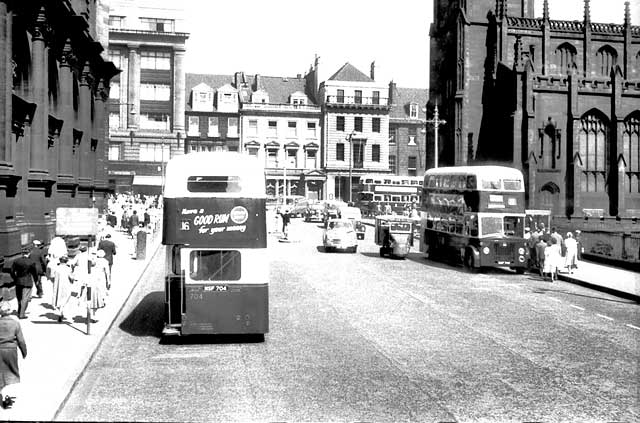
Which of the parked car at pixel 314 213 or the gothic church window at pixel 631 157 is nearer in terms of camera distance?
the gothic church window at pixel 631 157

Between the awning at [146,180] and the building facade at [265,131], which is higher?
the building facade at [265,131]

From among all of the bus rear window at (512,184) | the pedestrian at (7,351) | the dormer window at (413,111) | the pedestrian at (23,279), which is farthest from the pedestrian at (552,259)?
the dormer window at (413,111)

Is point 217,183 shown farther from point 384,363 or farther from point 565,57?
point 565,57

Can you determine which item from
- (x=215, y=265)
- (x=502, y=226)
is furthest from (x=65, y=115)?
(x=215, y=265)

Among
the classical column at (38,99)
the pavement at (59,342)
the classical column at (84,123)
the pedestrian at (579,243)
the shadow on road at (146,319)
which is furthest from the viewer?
the classical column at (84,123)

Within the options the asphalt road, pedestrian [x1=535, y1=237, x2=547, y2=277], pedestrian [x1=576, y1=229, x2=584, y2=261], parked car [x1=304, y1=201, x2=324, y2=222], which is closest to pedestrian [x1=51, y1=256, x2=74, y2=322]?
the asphalt road

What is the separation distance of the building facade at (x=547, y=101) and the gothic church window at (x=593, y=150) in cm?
8

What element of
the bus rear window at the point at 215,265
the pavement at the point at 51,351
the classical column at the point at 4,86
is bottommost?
the pavement at the point at 51,351

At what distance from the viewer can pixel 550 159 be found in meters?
52.5

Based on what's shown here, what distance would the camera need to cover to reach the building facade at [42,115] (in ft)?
66.9

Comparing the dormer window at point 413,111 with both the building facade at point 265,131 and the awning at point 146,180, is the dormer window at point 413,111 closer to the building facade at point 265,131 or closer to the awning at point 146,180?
the building facade at point 265,131

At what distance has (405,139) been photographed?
9506 cm

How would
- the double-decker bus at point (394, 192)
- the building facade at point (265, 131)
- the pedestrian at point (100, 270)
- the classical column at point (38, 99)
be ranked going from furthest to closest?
the building facade at point (265, 131) < the double-decker bus at point (394, 192) < the classical column at point (38, 99) < the pedestrian at point (100, 270)

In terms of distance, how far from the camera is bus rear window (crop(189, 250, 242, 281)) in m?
13.8
